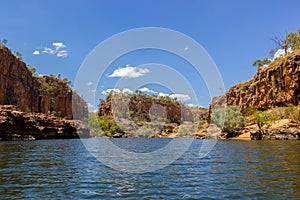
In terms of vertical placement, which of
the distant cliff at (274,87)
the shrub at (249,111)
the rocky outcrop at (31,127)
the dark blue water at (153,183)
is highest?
the distant cliff at (274,87)

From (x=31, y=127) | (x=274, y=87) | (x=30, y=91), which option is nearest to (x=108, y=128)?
(x=30, y=91)

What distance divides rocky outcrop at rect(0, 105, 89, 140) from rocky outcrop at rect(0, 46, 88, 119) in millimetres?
26240

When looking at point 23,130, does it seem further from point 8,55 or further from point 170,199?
point 170,199

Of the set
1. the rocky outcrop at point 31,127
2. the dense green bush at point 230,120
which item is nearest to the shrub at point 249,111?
the dense green bush at point 230,120

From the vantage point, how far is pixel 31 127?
9706 cm

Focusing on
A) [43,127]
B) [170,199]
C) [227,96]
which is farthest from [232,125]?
[170,199]

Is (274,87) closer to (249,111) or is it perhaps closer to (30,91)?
(249,111)

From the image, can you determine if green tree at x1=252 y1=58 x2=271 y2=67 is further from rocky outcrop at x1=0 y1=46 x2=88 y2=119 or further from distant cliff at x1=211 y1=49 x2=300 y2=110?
rocky outcrop at x1=0 y1=46 x2=88 y2=119

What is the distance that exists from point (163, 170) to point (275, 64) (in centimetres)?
10043

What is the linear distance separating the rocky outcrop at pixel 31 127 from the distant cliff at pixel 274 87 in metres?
71.7

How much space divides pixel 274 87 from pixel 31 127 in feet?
282

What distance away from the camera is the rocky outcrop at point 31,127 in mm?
85713

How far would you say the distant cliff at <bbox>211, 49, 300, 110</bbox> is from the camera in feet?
325

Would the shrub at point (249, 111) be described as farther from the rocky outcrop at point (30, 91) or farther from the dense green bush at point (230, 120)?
the rocky outcrop at point (30, 91)
